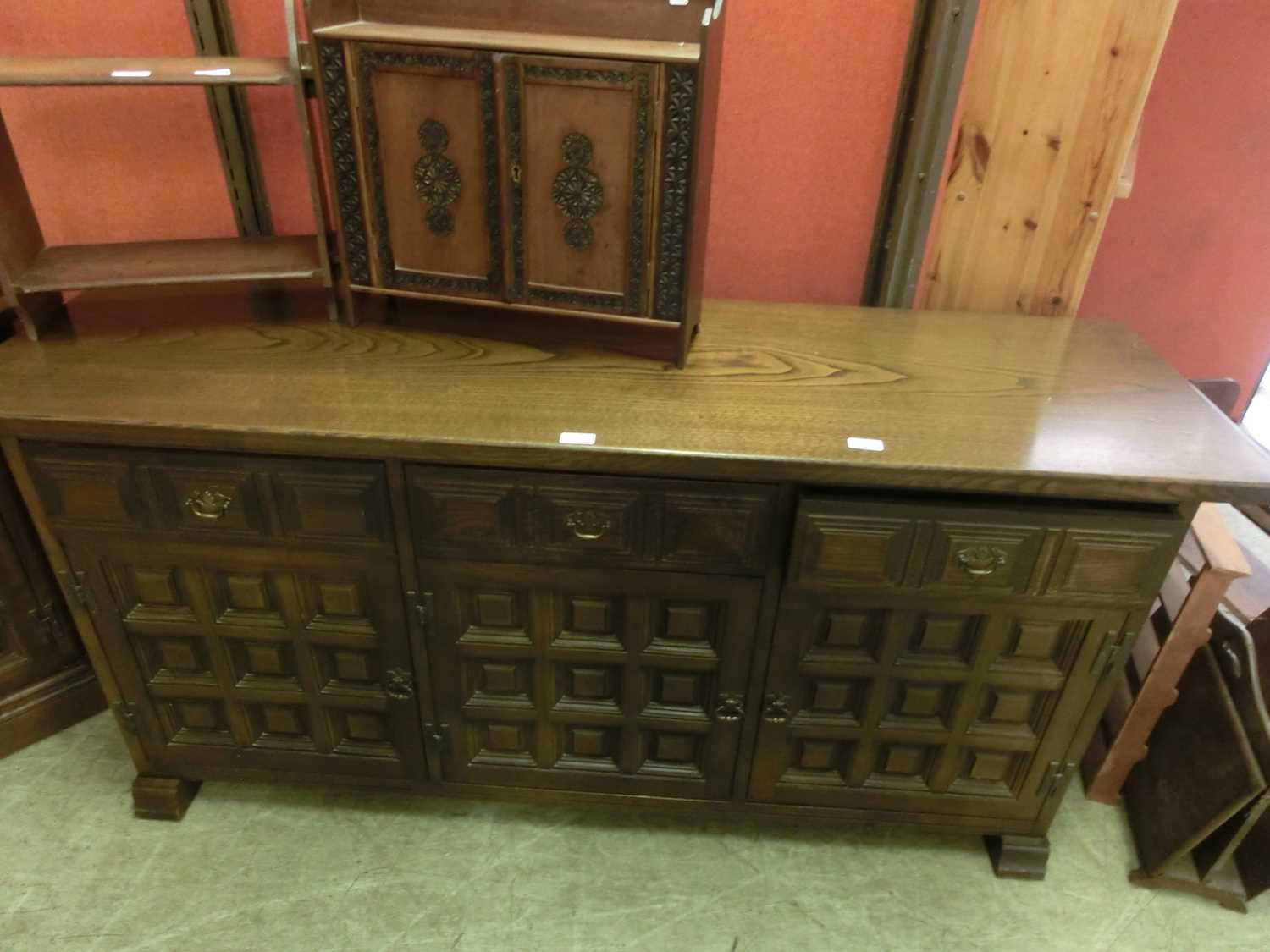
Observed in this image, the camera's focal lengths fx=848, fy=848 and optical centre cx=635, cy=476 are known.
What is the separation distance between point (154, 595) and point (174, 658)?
0.46 feet

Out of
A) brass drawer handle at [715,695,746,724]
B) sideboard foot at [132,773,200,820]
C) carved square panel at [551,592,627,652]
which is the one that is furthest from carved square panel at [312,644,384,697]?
brass drawer handle at [715,695,746,724]

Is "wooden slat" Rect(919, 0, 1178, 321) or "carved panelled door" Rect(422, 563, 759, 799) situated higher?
"wooden slat" Rect(919, 0, 1178, 321)

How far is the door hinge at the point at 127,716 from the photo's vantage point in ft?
4.95

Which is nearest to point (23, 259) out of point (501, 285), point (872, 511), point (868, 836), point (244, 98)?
point (244, 98)

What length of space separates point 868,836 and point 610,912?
1.73ft

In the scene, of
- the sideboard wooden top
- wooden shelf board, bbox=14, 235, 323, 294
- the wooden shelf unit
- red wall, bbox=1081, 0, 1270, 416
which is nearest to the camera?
the sideboard wooden top

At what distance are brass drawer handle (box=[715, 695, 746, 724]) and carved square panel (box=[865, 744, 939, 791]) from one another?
26 centimetres

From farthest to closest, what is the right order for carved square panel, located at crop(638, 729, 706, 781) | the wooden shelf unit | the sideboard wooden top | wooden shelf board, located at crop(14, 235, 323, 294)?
carved square panel, located at crop(638, 729, 706, 781)
wooden shelf board, located at crop(14, 235, 323, 294)
the wooden shelf unit
the sideboard wooden top

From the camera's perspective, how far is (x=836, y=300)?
1.76m

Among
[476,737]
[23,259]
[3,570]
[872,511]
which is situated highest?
[23,259]

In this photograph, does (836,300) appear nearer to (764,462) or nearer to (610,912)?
(764,462)

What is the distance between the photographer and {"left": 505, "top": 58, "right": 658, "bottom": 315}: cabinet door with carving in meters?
1.19

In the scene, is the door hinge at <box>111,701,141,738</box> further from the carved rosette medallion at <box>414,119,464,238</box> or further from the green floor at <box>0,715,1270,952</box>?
the carved rosette medallion at <box>414,119,464,238</box>

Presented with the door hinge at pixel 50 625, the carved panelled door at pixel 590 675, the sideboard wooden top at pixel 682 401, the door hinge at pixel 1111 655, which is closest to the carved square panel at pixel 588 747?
the carved panelled door at pixel 590 675
